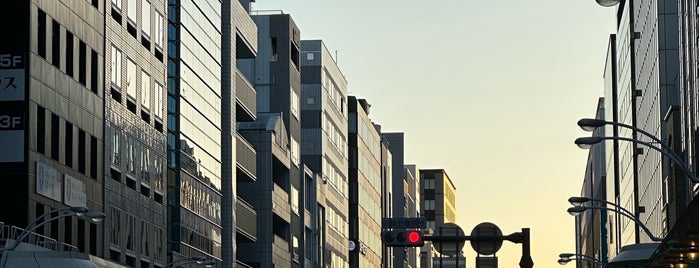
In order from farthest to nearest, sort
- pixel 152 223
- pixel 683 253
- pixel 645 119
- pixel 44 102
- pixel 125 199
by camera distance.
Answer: pixel 645 119 < pixel 152 223 < pixel 125 199 < pixel 44 102 < pixel 683 253

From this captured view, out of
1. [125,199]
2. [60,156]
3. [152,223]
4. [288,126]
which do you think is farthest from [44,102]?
[288,126]

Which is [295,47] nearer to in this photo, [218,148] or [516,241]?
→ [218,148]

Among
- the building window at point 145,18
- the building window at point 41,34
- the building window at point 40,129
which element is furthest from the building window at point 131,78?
the building window at point 41,34

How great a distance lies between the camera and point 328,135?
159m

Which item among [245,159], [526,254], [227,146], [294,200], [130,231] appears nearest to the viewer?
[526,254]

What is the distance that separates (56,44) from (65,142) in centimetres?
473

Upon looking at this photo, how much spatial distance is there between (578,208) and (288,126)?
8154 centimetres

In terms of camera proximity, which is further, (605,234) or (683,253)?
(605,234)

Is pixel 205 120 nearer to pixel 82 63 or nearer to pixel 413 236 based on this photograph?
pixel 82 63

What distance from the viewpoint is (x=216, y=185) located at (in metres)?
110

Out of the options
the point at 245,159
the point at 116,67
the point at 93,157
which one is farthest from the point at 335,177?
the point at 93,157

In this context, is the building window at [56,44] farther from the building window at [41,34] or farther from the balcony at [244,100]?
the balcony at [244,100]

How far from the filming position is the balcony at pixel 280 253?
424ft

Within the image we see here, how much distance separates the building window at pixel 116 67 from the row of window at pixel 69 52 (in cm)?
271
